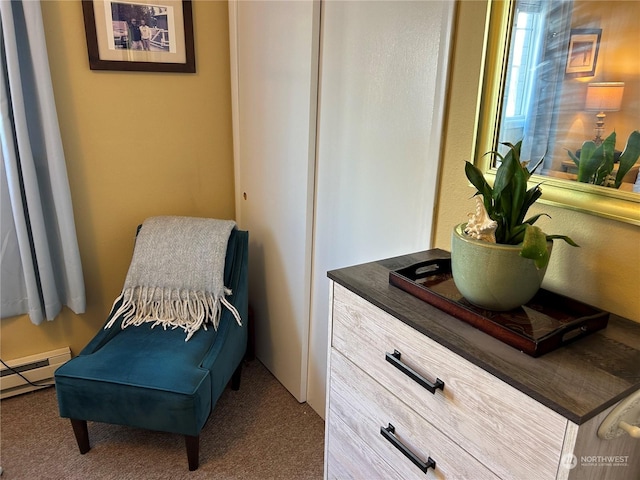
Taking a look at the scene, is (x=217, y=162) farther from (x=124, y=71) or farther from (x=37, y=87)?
(x=37, y=87)

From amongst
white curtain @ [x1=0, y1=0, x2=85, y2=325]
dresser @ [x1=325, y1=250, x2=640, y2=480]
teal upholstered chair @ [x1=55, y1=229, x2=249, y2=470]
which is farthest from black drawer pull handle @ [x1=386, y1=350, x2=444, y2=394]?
white curtain @ [x1=0, y1=0, x2=85, y2=325]

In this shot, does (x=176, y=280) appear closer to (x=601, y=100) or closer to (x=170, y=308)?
(x=170, y=308)

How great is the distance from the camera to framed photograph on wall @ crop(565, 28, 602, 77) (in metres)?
1.02

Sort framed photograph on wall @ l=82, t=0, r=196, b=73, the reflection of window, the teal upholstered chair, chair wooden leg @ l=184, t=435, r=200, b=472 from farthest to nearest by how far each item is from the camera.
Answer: framed photograph on wall @ l=82, t=0, r=196, b=73, chair wooden leg @ l=184, t=435, r=200, b=472, the teal upholstered chair, the reflection of window

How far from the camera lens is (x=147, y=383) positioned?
165 centimetres

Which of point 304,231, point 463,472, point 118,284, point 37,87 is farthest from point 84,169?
point 463,472

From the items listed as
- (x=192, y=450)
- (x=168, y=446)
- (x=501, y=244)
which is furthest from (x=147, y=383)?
(x=501, y=244)

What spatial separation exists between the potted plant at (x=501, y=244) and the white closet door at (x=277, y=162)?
969 mm

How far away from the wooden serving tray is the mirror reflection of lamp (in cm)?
37

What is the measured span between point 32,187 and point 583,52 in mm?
1941

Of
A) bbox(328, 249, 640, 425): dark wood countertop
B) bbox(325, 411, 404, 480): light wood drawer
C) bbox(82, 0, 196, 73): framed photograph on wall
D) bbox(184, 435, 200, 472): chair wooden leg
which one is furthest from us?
bbox(82, 0, 196, 73): framed photograph on wall

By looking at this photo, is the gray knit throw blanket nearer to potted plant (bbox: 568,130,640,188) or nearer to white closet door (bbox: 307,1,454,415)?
white closet door (bbox: 307,1,454,415)

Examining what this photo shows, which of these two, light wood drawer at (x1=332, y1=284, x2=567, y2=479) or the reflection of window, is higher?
the reflection of window

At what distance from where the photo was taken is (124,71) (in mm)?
2129
